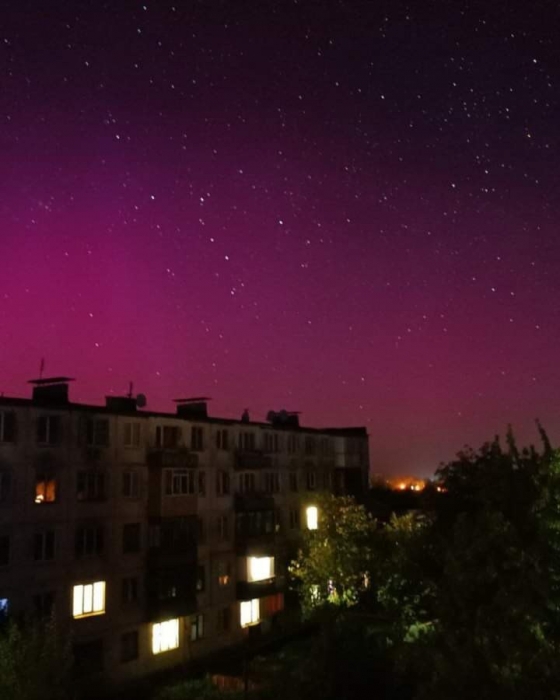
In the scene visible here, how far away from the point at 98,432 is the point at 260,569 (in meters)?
19.4

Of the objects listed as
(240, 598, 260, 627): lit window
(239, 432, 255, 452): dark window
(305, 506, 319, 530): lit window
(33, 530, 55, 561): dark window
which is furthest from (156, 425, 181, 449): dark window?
(305, 506, 319, 530): lit window

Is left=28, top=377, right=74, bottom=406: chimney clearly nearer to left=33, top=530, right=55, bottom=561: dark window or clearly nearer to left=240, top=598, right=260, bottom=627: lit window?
left=33, top=530, right=55, bottom=561: dark window

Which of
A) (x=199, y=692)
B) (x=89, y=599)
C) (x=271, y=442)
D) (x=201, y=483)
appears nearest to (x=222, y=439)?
(x=201, y=483)

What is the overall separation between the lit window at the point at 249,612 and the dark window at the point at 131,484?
564 inches

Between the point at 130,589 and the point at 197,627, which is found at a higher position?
the point at 130,589

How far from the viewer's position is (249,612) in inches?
2304

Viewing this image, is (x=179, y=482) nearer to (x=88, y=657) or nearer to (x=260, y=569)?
(x=88, y=657)

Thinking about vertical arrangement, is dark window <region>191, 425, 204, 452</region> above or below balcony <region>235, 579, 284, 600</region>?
above

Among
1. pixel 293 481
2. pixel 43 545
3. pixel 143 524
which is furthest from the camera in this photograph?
pixel 293 481

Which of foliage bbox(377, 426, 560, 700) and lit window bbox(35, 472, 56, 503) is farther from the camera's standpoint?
lit window bbox(35, 472, 56, 503)

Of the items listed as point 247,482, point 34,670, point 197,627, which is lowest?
point 197,627

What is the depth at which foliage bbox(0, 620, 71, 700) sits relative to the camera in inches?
1138

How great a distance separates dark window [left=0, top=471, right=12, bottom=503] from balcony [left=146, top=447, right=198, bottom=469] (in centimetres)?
1033

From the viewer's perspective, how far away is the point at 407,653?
1900cm
